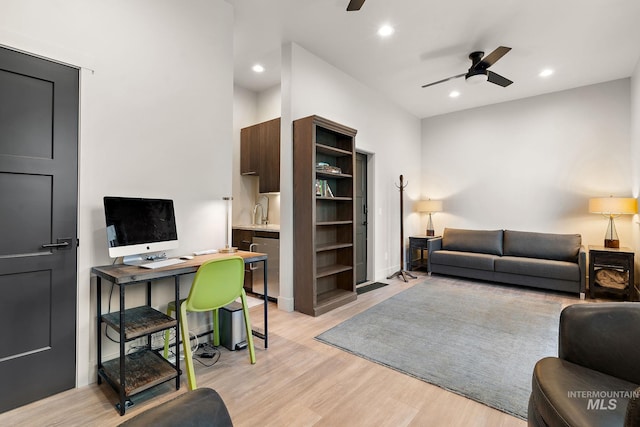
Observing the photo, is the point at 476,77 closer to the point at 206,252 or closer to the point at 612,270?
the point at 612,270

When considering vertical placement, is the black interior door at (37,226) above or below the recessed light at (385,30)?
below

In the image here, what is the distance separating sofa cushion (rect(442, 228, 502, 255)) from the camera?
5.27 meters

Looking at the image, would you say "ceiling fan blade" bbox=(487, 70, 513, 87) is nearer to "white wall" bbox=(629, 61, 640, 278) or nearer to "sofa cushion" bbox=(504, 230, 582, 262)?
"white wall" bbox=(629, 61, 640, 278)

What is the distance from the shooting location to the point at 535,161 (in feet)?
17.2

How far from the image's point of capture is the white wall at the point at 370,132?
144 inches

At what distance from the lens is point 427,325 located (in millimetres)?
3203

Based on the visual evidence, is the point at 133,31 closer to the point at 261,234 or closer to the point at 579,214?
the point at 261,234

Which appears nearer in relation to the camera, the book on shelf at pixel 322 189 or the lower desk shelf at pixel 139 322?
the lower desk shelf at pixel 139 322

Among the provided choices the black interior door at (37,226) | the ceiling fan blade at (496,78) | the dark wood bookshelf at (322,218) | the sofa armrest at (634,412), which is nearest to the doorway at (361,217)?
the dark wood bookshelf at (322,218)

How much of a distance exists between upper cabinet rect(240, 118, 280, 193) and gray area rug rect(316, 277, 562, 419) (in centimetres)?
222

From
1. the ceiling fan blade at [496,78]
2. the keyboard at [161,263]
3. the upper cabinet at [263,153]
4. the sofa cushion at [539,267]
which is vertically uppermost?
the ceiling fan blade at [496,78]

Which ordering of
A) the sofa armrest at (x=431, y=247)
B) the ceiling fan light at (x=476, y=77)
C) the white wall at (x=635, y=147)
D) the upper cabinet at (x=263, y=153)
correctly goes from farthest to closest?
the sofa armrest at (x=431, y=247)
the upper cabinet at (x=263, y=153)
the white wall at (x=635, y=147)
the ceiling fan light at (x=476, y=77)

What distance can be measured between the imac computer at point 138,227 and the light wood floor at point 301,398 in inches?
36.2
